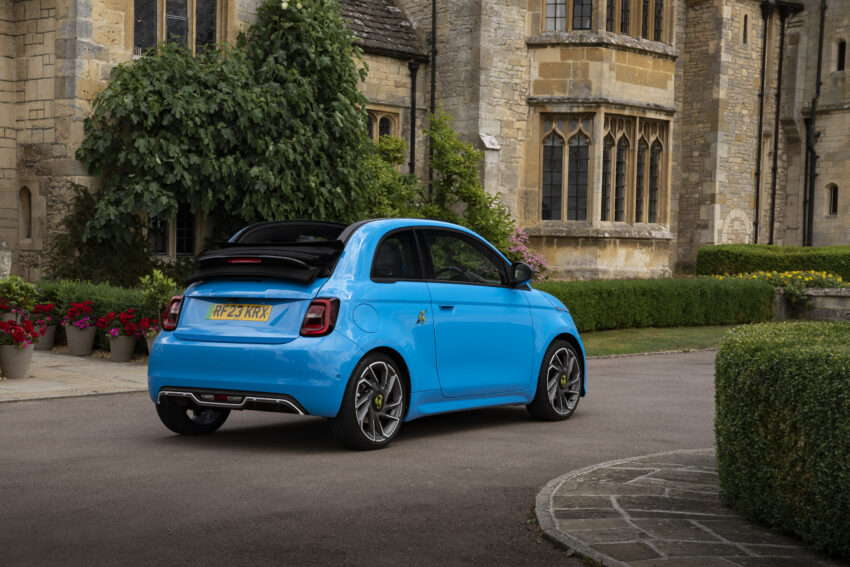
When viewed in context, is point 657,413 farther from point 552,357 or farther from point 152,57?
point 152,57

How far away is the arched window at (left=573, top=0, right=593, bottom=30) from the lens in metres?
24.9

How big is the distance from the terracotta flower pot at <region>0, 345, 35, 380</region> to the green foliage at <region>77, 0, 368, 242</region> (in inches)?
177

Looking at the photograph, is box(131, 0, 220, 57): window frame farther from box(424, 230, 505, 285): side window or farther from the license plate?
the license plate

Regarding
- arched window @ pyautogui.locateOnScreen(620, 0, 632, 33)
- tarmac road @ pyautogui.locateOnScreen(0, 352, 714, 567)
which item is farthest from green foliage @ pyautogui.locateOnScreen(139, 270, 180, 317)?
arched window @ pyautogui.locateOnScreen(620, 0, 632, 33)

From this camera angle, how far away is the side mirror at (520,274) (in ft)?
30.1

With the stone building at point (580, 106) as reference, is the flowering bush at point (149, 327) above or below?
below

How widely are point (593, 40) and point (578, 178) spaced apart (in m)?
3.12

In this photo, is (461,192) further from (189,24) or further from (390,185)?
(189,24)

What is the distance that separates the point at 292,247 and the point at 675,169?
23.1 metres

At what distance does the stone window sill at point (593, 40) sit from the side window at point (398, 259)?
56.6ft

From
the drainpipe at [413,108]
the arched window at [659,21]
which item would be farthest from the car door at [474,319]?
the arched window at [659,21]

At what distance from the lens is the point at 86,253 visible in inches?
643

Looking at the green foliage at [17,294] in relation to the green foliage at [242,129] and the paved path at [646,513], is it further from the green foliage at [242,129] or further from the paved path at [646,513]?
the green foliage at [242,129]

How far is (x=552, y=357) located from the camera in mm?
9547
